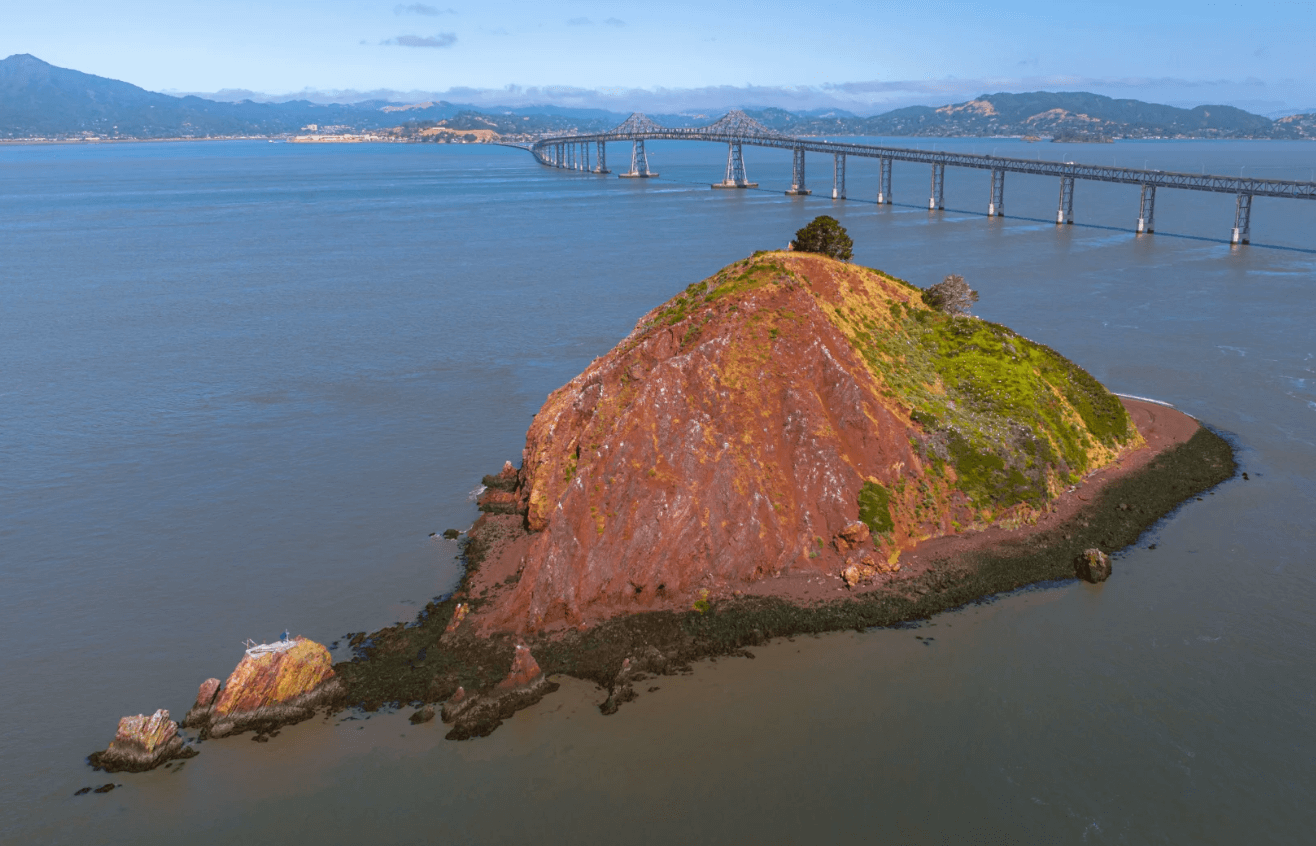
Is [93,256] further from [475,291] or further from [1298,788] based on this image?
[1298,788]

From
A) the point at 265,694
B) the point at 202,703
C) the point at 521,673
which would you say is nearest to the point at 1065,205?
the point at 521,673

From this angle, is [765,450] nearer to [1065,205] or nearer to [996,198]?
[1065,205]

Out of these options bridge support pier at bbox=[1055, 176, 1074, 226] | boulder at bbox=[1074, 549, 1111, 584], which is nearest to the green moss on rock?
boulder at bbox=[1074, 549, 1111, 584]

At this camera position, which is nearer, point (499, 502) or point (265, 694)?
point (265, 694)

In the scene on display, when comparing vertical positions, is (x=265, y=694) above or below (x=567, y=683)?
above

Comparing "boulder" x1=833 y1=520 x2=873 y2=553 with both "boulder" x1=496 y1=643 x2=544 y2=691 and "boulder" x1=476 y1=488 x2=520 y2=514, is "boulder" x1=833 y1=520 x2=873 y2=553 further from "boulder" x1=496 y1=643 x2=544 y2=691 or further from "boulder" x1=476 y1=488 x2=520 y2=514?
"boulder" x1=476 y1=488 x2=520 y2=514

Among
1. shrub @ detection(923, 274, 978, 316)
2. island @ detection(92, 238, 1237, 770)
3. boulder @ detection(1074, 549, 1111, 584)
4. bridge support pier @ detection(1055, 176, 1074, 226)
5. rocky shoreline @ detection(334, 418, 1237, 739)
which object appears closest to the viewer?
rocky shoreline @ detection(334, 418, 1237, 739)
